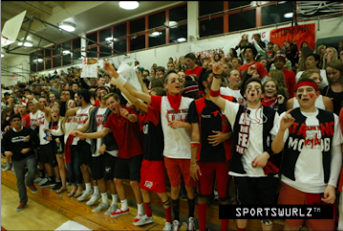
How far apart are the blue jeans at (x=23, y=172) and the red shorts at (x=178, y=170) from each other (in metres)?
3.17

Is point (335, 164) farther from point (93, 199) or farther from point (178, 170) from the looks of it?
point (93, 199)

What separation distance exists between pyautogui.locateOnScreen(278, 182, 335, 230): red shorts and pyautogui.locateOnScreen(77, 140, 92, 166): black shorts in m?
2.61

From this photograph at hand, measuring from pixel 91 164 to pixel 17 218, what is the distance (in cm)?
187

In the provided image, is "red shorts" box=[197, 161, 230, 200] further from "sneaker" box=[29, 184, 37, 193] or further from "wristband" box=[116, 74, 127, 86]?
"sneaker" box=[29, 184, 37, 193]

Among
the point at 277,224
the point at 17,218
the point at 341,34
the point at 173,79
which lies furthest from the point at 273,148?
the point at 17,218

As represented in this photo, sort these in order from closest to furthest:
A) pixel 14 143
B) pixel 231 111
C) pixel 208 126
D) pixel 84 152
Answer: pixel 231 111
pixel 208 126
pixel 84 152
pixel 14 143

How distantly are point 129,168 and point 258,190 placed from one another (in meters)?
1.58

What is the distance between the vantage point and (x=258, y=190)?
5.87ft

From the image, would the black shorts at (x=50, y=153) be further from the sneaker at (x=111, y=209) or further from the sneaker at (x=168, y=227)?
the sneaker at (x=168, y=227)

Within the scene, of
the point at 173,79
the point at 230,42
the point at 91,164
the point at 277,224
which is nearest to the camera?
the point at 277,224

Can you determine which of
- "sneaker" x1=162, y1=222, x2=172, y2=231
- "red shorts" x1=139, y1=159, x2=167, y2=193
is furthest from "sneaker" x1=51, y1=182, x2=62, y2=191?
"sneaker" x1=162, y1=222, x2=172, y2=231

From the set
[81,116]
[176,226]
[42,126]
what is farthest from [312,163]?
[42,126]

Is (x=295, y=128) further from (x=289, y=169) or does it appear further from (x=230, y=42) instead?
(x=230, y=42)

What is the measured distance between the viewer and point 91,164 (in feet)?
10.3
